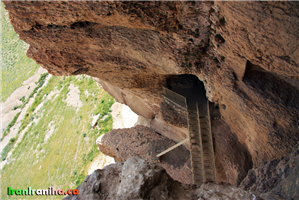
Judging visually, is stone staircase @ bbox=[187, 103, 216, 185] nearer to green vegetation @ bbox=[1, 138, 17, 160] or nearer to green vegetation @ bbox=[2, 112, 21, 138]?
green vegetation @ bbox=[1, 138, 17, 160]

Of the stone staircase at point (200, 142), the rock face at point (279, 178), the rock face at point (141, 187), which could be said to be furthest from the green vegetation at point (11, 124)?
the rock face at point (279, 178)

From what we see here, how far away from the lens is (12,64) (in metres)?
31.0

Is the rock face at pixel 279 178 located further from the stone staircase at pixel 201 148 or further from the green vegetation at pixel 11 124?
the green vegetation at pixel 11 124

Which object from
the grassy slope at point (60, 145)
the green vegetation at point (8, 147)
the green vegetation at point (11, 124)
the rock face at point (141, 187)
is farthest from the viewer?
the green vegetation at point (11, 124)

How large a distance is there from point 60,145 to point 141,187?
19.1m

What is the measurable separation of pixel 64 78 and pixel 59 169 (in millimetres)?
11810

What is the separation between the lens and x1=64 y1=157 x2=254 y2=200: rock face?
150 inches

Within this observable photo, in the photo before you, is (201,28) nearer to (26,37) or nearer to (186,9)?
(186,9)

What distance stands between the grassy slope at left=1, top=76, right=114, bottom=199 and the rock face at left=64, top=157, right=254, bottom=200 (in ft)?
48.0

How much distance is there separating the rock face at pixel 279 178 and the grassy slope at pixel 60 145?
14.7 meters

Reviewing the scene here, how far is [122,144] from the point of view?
13562mm

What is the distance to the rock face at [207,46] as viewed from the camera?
4922 millimetres

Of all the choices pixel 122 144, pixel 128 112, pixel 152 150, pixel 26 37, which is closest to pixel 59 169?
pixel 128 112

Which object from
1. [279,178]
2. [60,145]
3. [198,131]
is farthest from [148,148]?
[60,145]
